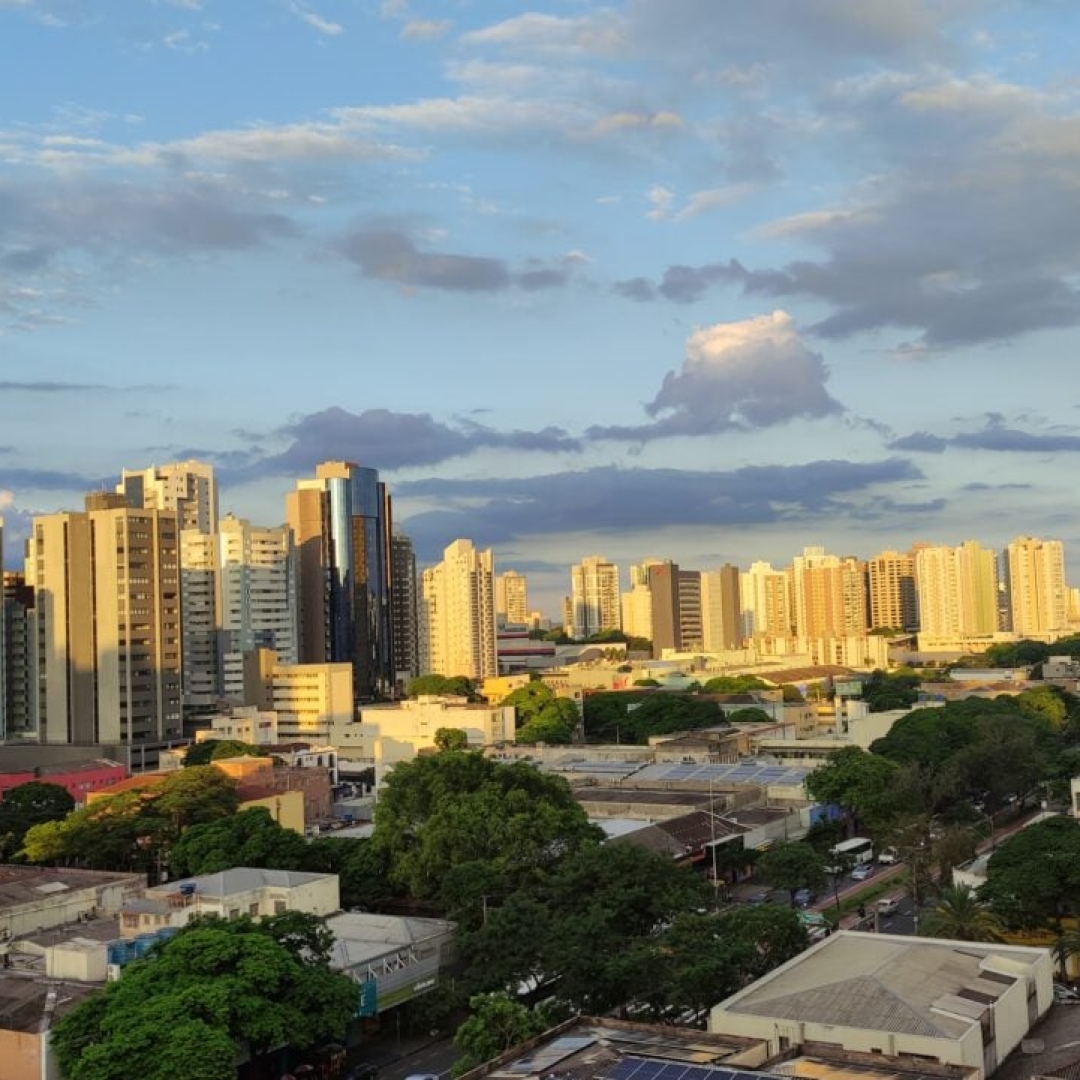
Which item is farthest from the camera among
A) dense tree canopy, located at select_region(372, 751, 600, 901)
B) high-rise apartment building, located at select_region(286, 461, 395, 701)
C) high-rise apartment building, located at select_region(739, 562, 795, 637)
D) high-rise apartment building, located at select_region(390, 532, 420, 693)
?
high-rise apartment building, located at select_region(739, 562, 795, 637)

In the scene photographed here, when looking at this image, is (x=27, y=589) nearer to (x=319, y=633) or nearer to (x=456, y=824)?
(x=319, y=633)

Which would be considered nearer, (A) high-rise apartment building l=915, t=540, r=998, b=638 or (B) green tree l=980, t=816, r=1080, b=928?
(B) green tree l=980, t=816, r=1080, b=928

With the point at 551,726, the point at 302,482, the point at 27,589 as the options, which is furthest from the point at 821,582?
the point at 27,589

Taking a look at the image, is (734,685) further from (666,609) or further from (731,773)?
(666,609)

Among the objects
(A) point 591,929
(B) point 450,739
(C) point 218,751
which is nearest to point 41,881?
(A) point 591,929

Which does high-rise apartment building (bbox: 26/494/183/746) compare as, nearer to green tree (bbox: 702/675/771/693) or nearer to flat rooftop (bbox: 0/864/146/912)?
flat rooftop (bbox: 0/864/146/912)

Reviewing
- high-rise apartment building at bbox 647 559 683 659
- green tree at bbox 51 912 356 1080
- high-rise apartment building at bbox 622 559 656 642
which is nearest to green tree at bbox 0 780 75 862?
green tree at bbox 51 912 356 1080

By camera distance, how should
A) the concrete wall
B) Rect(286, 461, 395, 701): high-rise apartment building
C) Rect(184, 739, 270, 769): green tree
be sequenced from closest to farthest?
the concrete wall
Rect(184, 739, 270, 769): green tree
Rect(286, 461, 395, 701): high-rise apartment building

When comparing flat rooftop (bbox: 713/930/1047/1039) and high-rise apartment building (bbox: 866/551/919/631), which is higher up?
high-rise apartment building (bbox: 866/551/919/631)
